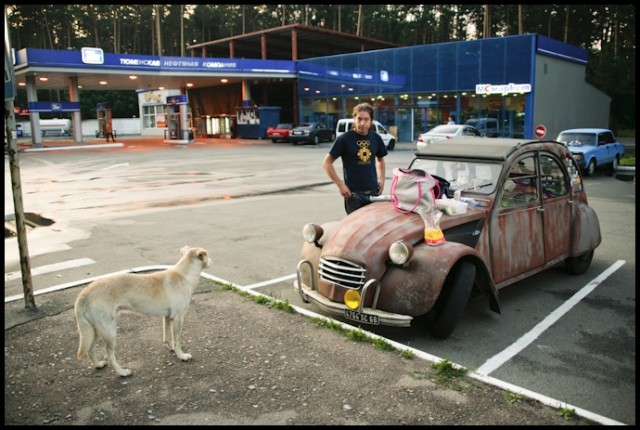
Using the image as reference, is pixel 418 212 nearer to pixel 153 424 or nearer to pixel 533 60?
pixel 153 424

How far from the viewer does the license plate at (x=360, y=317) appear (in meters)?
4.43

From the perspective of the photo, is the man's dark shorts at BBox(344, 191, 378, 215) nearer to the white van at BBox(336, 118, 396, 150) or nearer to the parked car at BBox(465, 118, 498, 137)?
the white van at BBox(336, 118, 396, 150)

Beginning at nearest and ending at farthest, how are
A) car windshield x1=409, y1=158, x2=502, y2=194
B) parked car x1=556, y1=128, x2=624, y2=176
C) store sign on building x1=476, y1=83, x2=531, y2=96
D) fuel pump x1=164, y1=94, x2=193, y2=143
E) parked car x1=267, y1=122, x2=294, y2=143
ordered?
car windshield x1=409, y1=158, x2=502, y2=194 → parked car x1=556, y1=128, x2=624, y2=176 → store sign on building x1=476, y1=83, x2=531, y2=96 → parked car x1=267, y1=122, x2=294, y2=143 → fuel pump x1=164, y1=94, x2=193, y2=143

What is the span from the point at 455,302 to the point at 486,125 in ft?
101

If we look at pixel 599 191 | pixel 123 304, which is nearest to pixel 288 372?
pixel 123 304

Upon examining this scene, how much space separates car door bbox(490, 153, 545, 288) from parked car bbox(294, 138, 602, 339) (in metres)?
0.01

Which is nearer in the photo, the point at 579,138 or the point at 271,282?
the point at 271,282

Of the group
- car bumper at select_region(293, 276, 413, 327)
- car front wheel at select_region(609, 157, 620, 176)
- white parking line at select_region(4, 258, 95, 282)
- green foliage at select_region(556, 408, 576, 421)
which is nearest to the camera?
green foliage at select_region(556, 408, 576, 421)

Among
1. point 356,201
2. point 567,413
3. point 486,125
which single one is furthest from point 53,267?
point 486,125

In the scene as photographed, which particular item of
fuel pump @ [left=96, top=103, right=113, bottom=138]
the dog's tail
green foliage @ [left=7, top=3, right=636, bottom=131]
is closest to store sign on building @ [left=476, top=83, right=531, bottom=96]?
green foliage @ [left=7, top=3, right=636, bottom=131]

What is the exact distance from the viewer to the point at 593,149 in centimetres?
1781

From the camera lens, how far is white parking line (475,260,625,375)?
415cm

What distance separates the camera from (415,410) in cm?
342

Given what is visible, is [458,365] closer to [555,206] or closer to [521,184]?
[521,184]
